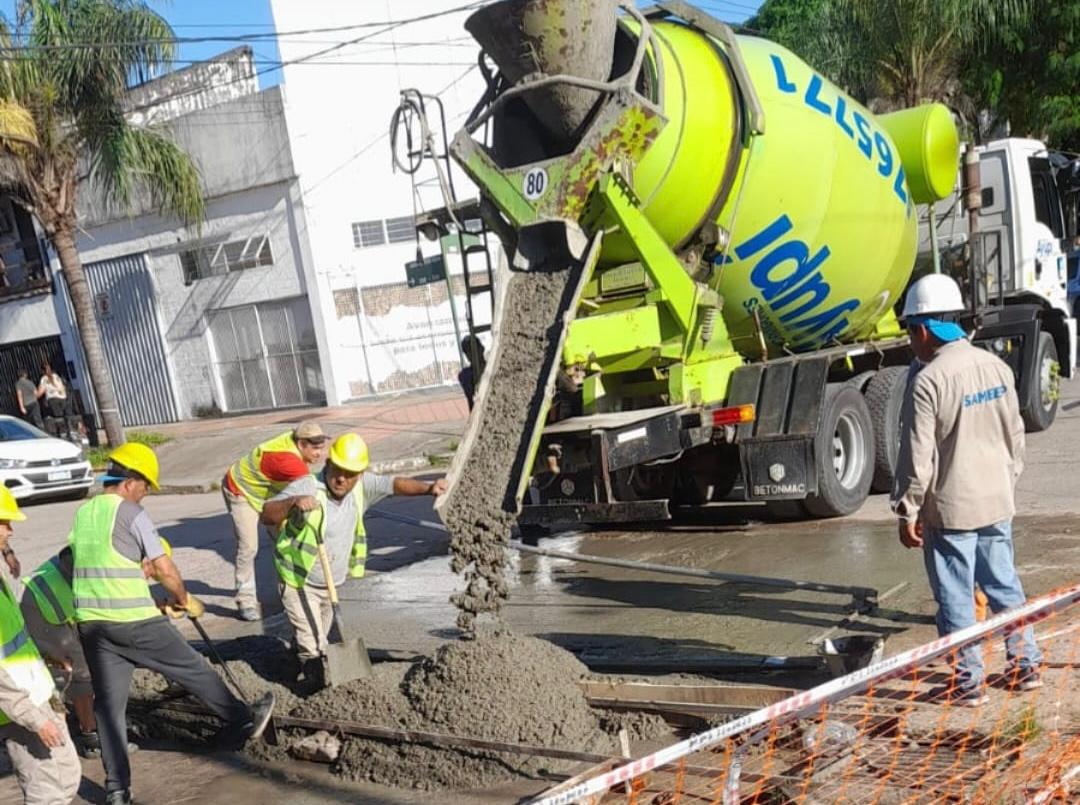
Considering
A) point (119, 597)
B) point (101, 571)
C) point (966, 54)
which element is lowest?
point (119, 597)

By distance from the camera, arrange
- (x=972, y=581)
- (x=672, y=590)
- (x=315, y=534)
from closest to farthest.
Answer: (x=972, y=581)
(x=315, y=534)
(x=672, y=590)

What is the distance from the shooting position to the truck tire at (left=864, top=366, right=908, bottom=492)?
864cm

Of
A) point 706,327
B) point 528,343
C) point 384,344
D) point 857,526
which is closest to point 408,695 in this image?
point 528,343

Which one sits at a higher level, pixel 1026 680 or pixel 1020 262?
pixel 1020 262

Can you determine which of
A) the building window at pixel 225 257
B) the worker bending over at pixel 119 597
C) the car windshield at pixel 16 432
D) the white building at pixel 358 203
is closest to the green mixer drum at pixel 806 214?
the worker bending over at pixel 119 597

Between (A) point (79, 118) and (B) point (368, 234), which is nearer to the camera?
(A) point (79, 118)

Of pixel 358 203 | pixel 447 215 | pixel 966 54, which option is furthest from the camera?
pixel 358 203

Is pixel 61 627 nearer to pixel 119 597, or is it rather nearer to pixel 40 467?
pixel 119 597

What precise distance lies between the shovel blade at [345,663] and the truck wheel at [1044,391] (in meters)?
7.69

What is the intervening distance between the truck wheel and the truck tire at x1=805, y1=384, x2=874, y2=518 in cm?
288

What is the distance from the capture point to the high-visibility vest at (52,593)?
5234 mm

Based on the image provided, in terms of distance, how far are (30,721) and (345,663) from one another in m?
1.87

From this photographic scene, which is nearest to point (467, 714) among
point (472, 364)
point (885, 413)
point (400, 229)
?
point (472, 364)

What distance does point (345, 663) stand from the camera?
219 inches
